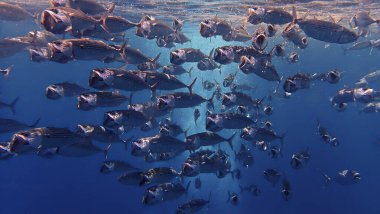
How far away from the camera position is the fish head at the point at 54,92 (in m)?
8.02

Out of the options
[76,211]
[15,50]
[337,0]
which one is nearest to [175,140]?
[15,50]

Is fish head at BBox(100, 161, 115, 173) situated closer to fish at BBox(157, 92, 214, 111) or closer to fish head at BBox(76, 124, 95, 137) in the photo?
fish head at BBox(76, 124, 95, 137)

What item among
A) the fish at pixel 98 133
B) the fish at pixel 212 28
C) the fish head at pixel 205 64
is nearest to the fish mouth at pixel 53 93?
the fish at pixel 98 133

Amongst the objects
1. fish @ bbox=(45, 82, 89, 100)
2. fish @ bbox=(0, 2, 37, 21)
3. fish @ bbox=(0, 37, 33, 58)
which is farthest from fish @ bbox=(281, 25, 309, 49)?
fish @ bbox=(0, 2, 37, 21)

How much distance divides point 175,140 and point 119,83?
2.19 m

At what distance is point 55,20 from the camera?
6.64 m

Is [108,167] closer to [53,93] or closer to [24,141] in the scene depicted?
[53,93]

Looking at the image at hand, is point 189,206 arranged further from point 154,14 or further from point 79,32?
point 154,14

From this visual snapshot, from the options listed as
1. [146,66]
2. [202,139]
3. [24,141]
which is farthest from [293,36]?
[24,141]

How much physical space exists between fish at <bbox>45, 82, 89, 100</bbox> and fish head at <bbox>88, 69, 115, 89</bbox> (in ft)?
5.49

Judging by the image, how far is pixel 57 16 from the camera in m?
6.70

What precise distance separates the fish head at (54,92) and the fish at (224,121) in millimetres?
3502

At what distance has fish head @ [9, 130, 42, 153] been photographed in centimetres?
656

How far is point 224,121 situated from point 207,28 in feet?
7.67
